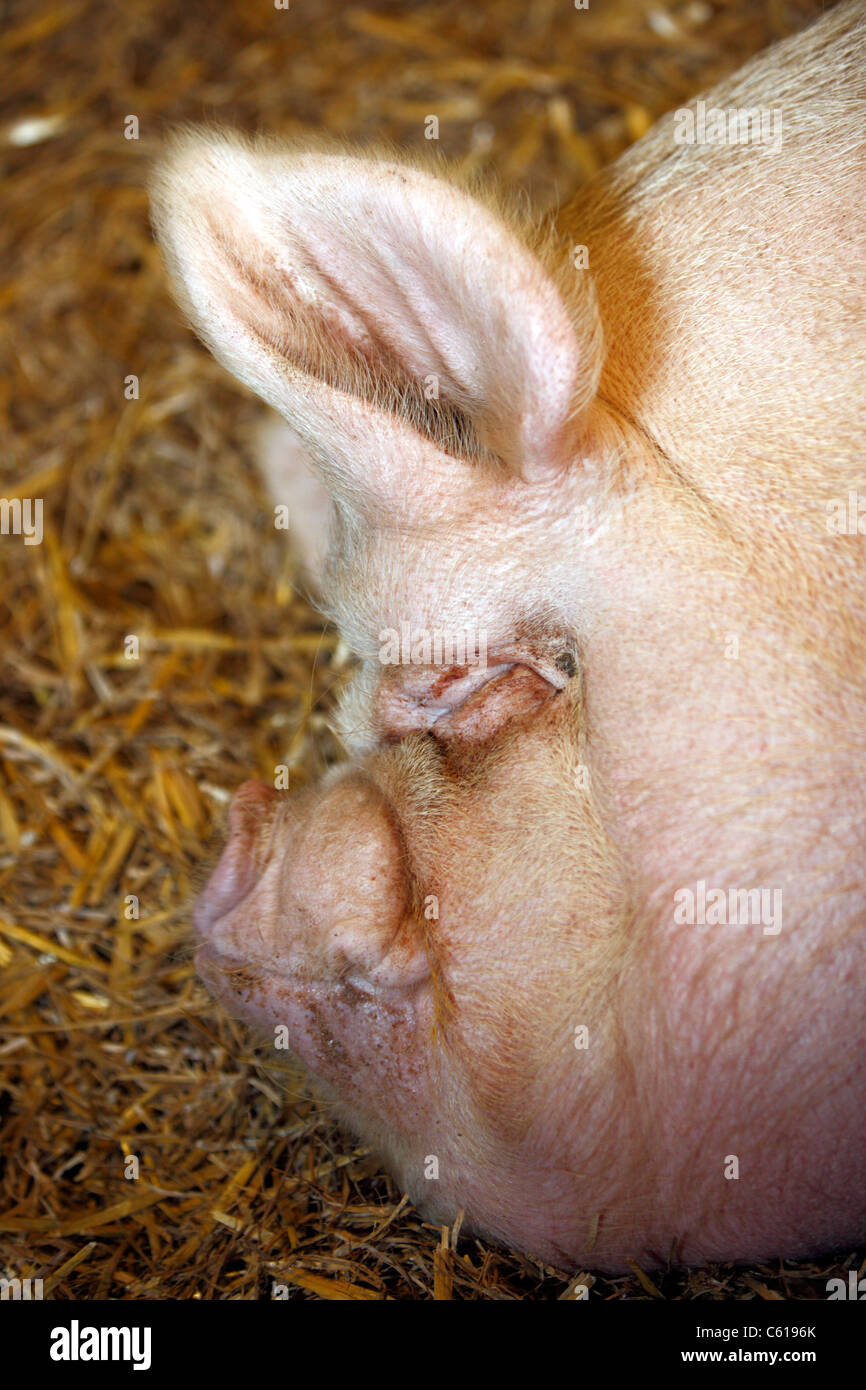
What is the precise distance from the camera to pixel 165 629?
8.23 feet

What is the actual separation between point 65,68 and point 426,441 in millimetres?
2321

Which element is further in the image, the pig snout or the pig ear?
the pig snout

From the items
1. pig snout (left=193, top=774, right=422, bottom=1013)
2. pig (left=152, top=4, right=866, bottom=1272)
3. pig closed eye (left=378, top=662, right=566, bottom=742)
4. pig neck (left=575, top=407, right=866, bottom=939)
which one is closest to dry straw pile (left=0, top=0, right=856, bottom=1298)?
pig snout (left=193, top=774, right=422, bottom=1013)

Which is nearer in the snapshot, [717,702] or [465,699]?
[717,702]

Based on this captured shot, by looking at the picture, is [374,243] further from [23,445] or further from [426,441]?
[23,445]

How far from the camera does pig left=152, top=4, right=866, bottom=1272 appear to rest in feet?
4.19

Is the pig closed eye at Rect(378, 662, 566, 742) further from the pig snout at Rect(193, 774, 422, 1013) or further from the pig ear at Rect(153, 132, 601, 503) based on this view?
the pig ear at Rect(153, 132, 601, 503)

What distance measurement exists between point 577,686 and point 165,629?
1342 millimetres

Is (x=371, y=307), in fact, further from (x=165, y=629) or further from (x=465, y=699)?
(x=165, y=629)

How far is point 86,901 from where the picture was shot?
2.15 meters

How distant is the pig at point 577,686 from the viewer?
1276mm

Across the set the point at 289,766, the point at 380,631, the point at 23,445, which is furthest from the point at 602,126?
the point at 380,631

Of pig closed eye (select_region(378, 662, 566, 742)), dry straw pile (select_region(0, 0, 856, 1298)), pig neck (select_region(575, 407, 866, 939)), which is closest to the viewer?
pig neck (select_region(575, 407, 866, 939))

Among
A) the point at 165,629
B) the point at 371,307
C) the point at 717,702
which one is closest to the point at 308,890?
the point at 717,702
